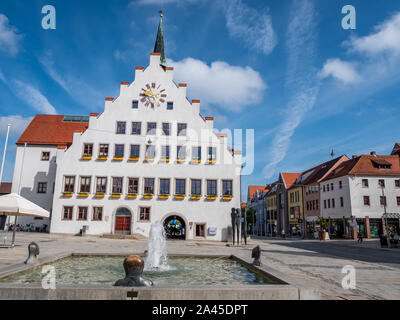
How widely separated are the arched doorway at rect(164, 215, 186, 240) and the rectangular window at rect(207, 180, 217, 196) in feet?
14.8

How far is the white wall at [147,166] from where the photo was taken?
34.6 metres

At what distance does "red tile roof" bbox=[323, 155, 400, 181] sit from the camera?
47.8 meters

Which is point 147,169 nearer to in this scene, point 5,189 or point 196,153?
point 196,153

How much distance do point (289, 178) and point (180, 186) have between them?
154ft

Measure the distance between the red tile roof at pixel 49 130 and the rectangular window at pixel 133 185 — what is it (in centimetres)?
1152

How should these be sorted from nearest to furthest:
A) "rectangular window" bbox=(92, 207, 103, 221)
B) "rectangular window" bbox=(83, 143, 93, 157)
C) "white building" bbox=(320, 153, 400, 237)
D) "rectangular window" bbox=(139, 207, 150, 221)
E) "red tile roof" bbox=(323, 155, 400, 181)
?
1. "rectangular window" bbox=(92, 207, 103, 221)
2. "rectangular window" bbox=(139, 207, 150, 221)
3. "rectangular window" bbox=(83, 143, 93, 157)
4. "white building" bbox=(320, 153, 400, 237)
5. "red tile roof" bbox=(323, 155, 400, 181)

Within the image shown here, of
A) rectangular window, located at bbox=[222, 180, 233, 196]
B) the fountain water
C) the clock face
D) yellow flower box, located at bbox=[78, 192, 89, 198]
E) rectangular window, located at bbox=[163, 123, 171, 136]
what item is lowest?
the fountain water

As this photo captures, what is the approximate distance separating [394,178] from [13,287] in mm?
54365

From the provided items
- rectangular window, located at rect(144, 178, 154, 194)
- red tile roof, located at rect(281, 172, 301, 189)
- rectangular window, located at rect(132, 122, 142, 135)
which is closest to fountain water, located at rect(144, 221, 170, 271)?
rectangular window, located at rect(144, 178, 154, 194)

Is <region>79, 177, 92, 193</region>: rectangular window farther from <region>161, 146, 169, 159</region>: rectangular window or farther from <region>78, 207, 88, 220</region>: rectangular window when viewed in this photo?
<region>161, 146, 169, 159</region>: rectangular window

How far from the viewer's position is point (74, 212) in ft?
113

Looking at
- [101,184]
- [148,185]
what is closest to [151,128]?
[148,185]

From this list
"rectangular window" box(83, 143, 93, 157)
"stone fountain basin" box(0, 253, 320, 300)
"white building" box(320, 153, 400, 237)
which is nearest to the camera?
"stone fountain basin" box(0, 253, 320, 300)

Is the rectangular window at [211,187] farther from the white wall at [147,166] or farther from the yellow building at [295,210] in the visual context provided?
the yellow building at [295,210]
